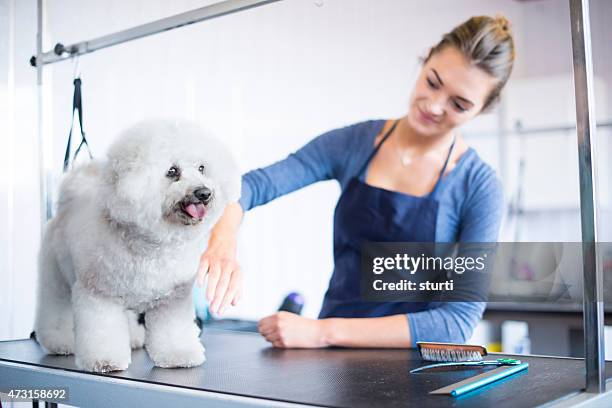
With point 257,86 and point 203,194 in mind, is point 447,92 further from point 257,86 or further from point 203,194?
point 203,194

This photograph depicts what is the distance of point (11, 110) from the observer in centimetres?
161

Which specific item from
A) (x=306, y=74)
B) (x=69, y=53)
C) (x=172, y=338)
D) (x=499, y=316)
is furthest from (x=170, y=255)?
(x=499, y=316)

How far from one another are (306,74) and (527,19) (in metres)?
1.16

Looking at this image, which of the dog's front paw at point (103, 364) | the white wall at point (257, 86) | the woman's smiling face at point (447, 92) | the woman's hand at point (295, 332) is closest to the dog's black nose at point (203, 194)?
the dog's front paw at point (103, 364)

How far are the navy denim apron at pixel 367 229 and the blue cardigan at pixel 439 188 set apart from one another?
34 millimetres

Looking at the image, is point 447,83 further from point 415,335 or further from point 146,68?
point 146,68

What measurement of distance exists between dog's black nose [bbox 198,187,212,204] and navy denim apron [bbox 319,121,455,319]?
789 mm

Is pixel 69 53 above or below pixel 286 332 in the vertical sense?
above

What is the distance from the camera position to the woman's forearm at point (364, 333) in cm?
135

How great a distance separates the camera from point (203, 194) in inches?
39.5

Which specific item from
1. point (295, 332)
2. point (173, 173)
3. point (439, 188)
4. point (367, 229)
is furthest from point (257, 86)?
point (173, 173)

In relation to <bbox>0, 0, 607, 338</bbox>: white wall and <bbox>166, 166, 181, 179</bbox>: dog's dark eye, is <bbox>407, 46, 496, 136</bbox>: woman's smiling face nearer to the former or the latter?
<bbox>0, 0, 607, 338</bbox>: white wall

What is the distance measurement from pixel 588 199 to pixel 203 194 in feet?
1.71

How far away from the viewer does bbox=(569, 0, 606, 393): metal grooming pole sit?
2.96 feet
